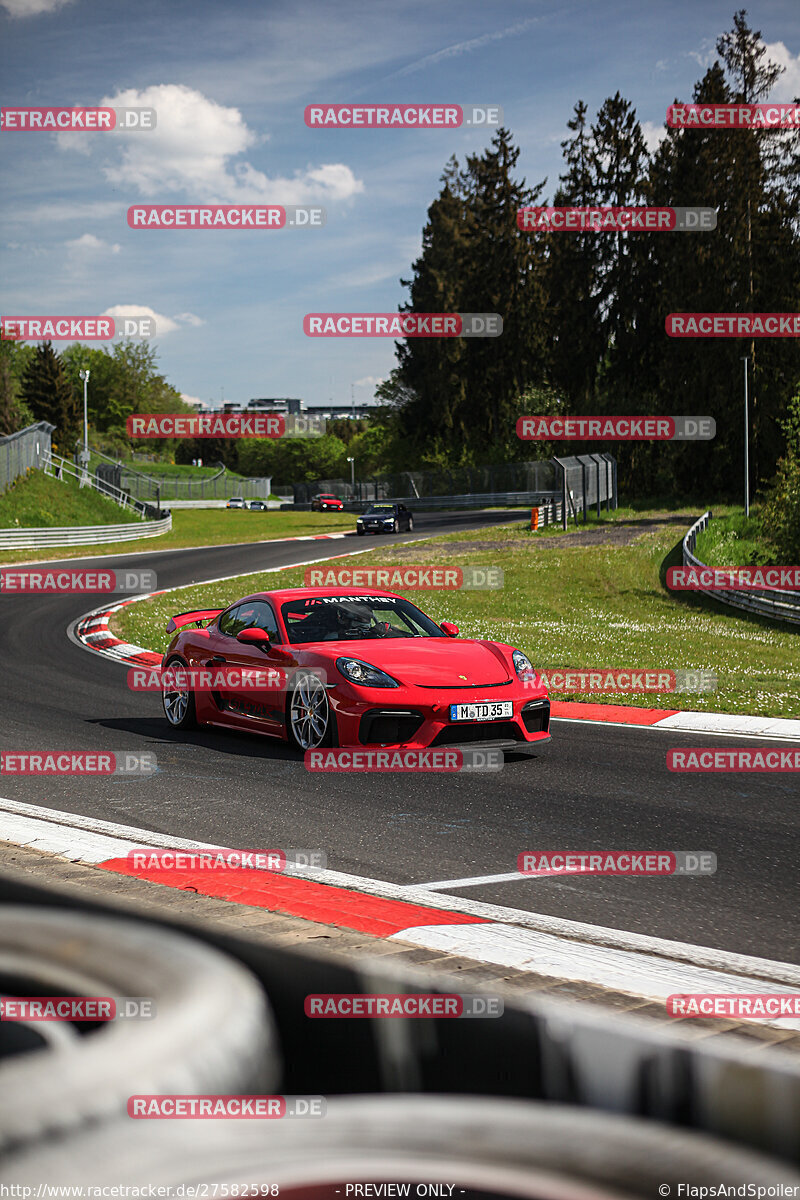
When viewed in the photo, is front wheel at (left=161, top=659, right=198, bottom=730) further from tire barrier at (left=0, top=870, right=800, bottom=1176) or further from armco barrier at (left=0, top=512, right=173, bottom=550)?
armco barrier at (left=0, top=512, right=173, bottom=550)

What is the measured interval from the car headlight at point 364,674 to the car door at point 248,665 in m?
0.77

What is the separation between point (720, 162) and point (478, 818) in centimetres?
4837

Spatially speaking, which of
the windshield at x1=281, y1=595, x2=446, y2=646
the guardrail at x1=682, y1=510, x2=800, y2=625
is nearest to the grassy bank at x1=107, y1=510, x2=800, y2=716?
the guardrail at x1=682, y1=510, x2=800, y2=625

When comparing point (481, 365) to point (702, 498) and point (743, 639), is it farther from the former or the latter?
point (743, 639)

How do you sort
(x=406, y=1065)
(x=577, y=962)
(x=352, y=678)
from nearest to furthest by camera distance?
1. (x=406, y=1065)
2. (x=577, y=962)
3. (x=352, y=678)

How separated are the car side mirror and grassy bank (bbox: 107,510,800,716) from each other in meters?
4.57

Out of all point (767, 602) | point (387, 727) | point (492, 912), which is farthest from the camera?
point (767, 602)

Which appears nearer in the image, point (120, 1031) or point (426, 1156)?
point (426, 1156)

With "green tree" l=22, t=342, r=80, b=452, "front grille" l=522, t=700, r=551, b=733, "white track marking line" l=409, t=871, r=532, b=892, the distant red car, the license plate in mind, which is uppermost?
"green tree" l=22, t=342, r=80, b=452

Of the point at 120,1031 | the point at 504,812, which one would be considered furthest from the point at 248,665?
the point at 120,1031

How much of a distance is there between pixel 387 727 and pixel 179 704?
2831 millimetres

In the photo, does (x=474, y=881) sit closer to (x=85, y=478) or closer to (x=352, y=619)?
(x=352, y=619)

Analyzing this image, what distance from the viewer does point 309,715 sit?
9008mm

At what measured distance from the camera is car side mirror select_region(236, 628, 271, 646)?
9.55 m
